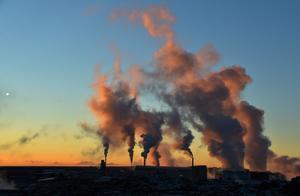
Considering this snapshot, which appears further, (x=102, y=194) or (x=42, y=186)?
(x=42, y=186)

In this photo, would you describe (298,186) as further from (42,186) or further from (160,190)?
(42,186)

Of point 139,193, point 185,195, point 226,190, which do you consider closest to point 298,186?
point 226,190

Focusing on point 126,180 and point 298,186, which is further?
point 126,180

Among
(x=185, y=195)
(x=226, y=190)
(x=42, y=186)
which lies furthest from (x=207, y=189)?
(x=42, y=186)

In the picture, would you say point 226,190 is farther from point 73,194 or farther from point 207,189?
point 73,194

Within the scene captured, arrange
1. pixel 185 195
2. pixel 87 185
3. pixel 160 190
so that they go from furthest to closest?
pixel 87 185 < pixel 160 190 < pixel 185 195

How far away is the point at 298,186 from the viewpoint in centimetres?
17138

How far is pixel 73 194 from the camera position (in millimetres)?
172125

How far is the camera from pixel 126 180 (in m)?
199

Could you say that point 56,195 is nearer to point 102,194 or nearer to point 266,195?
point 102,194

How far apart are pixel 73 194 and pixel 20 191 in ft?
79.9

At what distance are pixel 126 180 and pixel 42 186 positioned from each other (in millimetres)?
32476

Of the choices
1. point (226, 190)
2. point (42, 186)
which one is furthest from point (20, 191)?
point (226, 190)

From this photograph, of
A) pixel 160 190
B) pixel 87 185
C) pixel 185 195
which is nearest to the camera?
pixel 185 195
